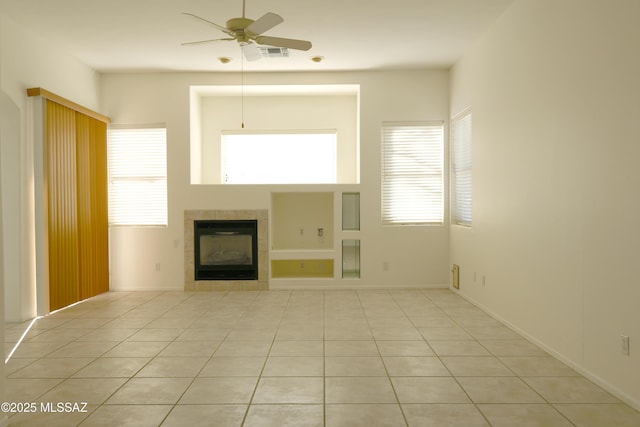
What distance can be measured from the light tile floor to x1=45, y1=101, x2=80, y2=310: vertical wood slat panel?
38 centimetres

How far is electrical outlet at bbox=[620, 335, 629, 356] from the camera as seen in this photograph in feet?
8.63

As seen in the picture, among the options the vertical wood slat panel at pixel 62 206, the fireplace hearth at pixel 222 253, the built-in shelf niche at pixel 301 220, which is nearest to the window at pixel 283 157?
the built-in shelf niche at pixel 301 220

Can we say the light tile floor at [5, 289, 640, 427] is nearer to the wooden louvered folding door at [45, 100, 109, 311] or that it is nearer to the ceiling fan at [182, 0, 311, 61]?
the wooden louvered folding door at [45, 100, 109, 311]

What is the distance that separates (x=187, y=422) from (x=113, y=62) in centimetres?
513

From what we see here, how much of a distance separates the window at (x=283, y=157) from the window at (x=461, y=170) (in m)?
1.80

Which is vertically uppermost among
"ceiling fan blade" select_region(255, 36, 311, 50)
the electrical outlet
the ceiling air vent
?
the ceiling air vent

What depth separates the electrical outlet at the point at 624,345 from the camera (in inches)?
104

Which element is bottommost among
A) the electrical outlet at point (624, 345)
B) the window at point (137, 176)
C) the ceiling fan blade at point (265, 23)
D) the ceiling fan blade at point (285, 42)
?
the electrical outlet at point (624, 345)

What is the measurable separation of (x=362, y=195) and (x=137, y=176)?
3.29 meters

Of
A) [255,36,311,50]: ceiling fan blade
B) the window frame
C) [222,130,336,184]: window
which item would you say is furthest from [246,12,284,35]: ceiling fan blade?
[222,130,336,184]: window

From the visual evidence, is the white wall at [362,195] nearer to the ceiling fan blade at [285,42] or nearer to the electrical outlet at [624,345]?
the ceiling fan blade at [285,42]

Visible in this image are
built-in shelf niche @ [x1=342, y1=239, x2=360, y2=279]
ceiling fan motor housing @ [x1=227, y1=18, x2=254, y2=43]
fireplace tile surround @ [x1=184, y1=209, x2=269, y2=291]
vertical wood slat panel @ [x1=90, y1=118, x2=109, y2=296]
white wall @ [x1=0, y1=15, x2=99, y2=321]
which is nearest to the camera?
ceiling fan motor housing @ [x1=227, y1=18, x2=254, y2=43]

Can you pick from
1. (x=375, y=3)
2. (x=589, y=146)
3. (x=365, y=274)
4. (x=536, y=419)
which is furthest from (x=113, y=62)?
(x=536, y=419)

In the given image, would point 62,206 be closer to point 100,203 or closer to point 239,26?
point 100,203
